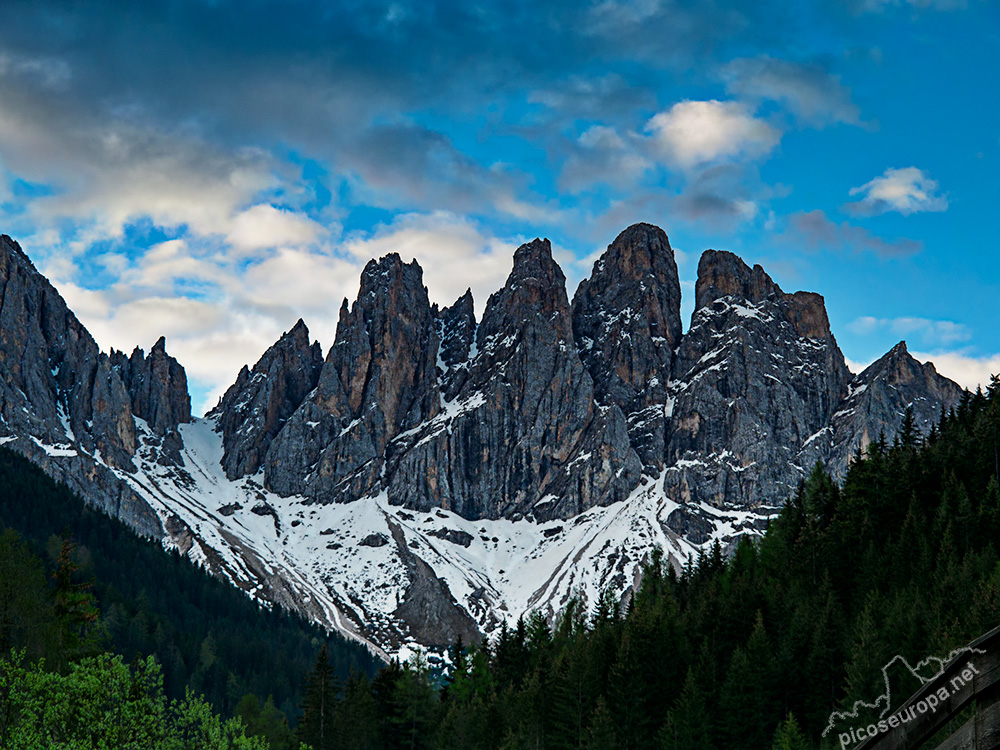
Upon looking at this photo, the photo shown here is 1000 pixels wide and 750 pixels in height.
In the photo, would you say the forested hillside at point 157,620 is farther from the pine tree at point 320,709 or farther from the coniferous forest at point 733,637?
the coniferous forest at point 733,637

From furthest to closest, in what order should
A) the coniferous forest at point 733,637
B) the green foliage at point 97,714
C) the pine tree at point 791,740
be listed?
the coniferous forest at point 733,637 < the pine tree at point 791,740 < the green foliage at point 97,714

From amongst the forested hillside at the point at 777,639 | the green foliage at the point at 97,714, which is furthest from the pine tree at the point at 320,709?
the green foliage at the point at 97,714

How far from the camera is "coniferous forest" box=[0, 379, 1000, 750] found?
51.2m

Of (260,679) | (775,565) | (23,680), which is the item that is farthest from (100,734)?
(260,679)

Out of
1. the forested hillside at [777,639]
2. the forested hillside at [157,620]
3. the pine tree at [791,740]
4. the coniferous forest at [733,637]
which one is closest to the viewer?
the pine tree at [791,740]

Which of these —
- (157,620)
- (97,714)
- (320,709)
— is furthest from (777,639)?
(157,620)

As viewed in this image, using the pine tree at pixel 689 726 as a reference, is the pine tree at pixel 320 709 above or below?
below

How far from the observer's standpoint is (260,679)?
158m

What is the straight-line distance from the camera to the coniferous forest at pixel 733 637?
51156 millimetres

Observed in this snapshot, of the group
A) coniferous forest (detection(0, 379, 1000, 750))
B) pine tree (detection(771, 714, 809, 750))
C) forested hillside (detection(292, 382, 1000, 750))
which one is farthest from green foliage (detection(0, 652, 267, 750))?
forested hillside (detection(292, 382, 1000, 750))

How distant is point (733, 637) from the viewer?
71500 mm

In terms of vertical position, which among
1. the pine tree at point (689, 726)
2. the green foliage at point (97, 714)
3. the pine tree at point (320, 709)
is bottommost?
the pine tree at point (320, 709)

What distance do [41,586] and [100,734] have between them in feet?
Answer: 69.5

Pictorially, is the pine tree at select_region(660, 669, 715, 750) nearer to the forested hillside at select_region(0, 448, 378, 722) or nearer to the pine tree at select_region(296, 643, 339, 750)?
the pine tree at select_region(296, 643, 339, 750)
